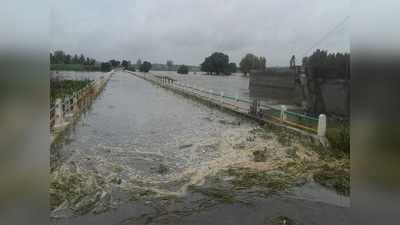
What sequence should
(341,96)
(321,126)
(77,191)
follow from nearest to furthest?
(341,96)
(77,191)
(321,126)

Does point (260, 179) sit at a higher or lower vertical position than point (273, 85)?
lower

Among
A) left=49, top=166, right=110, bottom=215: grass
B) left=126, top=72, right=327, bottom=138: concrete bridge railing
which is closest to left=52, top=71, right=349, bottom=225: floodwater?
left=49, top=166, right=110, bottom=215: grass

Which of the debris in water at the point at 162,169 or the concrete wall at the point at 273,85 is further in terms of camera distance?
the concrete wall at the point at 273,85

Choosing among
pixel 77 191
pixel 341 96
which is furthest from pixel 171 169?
pixel 341 96

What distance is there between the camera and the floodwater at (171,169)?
2.93m

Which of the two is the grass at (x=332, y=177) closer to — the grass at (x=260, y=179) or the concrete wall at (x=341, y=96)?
the grass at (x=260, y=179)

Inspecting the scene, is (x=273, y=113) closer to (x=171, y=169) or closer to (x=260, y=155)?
(x=260, y=155)

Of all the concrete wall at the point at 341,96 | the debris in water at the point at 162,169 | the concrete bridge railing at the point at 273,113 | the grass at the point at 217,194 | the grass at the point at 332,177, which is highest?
the concrete wall at the point at 341,96

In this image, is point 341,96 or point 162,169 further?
point 162,169

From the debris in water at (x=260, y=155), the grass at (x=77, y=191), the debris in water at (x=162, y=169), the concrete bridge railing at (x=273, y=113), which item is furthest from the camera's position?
the concrete bridge railing at (x=273, y=113)

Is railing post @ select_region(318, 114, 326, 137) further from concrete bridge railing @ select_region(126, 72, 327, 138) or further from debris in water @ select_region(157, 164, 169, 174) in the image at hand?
debris in water @ select_region(157, 164, 169, 174)

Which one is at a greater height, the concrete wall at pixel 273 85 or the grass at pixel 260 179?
the concrete wall at pixel 273 85

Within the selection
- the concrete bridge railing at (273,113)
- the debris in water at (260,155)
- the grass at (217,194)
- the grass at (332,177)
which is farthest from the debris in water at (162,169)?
the concrete bridge railing at (273,113)

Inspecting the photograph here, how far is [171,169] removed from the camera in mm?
4543
